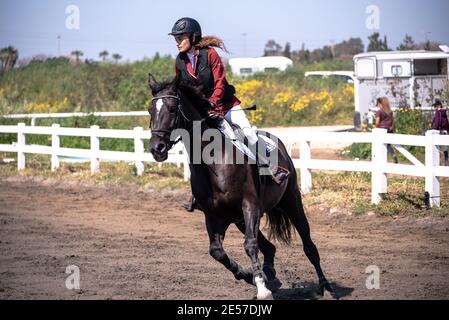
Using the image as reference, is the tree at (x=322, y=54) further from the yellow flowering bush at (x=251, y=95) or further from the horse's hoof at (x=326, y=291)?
the horse's hoof at (x=326, y=291)

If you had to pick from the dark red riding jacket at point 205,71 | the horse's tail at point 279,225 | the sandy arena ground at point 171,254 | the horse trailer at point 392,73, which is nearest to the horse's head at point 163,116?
the dark red riding jacket at point 205,71

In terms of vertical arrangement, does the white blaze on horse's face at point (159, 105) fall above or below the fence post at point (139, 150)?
above

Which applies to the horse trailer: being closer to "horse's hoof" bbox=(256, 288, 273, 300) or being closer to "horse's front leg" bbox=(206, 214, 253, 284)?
"horse's front leg" bbox=(206, 214, 253, 284)

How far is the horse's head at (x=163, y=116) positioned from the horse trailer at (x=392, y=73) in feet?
67.5

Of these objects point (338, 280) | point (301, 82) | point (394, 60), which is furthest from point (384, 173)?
point (301, 82)

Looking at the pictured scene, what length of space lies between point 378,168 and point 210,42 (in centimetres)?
641

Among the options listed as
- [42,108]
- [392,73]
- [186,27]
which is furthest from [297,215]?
[42,108]

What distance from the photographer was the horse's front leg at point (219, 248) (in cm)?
803

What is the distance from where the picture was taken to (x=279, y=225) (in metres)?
9.22

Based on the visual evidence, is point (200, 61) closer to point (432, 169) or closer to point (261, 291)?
point (261, 291)

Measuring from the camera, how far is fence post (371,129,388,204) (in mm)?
13797

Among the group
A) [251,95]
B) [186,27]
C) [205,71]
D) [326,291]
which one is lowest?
[326,291]

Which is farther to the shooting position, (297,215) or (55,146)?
(55,146)
